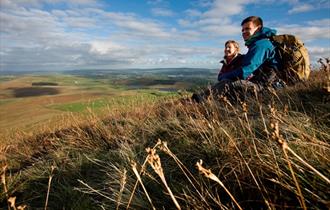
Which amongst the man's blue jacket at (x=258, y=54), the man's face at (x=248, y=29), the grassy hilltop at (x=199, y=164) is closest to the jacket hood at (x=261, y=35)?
the man's blue jacket at (x=258, y=54)

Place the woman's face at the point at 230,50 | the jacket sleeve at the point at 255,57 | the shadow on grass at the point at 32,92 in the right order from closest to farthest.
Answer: the jacket sleeve at the point at 255,57 < the woman's face at the point at 230,50 < the shadow on grass at the point at 32,92

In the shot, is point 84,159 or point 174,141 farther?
point 84,159

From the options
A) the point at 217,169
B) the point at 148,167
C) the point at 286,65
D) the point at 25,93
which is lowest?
the point at 25,93

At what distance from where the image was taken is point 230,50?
21.1 ft

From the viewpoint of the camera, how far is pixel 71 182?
11.8ft

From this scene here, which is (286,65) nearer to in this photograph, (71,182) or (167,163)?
(167,163)

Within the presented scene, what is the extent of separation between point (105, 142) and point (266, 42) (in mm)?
A: 3356

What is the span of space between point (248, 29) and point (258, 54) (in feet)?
1.99

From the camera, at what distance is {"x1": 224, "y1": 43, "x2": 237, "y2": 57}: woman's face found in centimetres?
641

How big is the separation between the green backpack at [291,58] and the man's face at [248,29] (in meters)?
0.37

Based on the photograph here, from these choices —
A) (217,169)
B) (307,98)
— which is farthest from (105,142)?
(307,98)

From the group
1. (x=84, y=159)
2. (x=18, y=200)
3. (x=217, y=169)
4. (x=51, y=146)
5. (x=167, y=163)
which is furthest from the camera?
(x=51, y=146)

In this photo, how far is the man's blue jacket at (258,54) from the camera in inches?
217

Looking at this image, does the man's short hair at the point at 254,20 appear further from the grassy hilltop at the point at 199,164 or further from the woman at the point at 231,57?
the grassy hilltop at the point at 199,164
